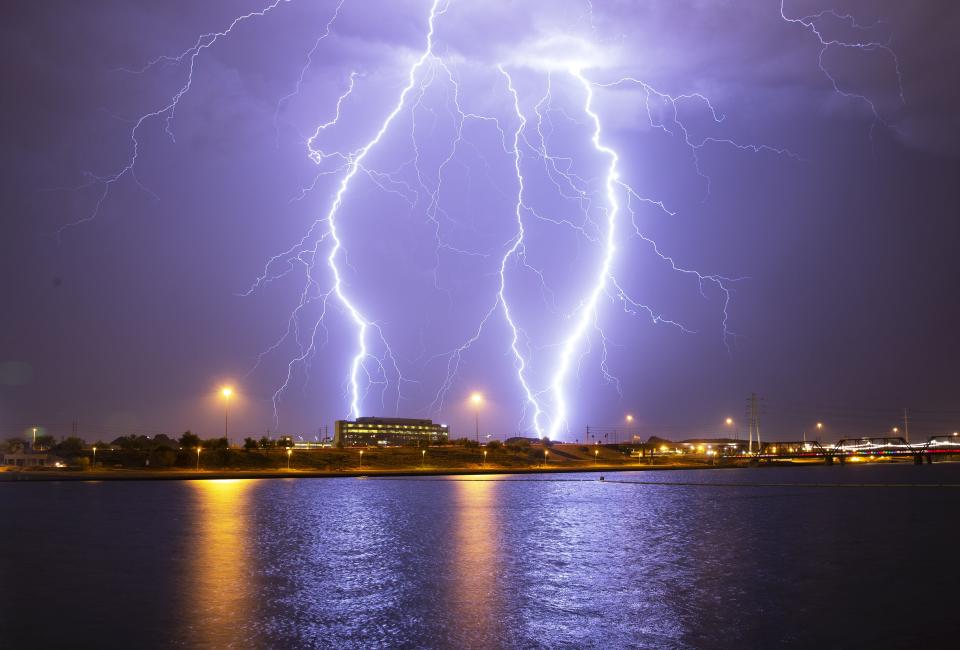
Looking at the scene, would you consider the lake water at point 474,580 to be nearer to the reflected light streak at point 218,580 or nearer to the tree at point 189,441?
the reflected light streak at point 218,580

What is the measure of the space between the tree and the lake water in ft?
232

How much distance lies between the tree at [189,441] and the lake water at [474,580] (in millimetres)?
70612

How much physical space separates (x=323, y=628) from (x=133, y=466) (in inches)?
3217

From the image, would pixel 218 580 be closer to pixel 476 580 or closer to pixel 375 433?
pixel 476 580

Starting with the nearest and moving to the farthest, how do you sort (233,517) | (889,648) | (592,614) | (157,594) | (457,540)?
(889,648) < (592,614) < (157,594) < (457,540) < (233,517)

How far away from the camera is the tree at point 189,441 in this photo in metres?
96.0

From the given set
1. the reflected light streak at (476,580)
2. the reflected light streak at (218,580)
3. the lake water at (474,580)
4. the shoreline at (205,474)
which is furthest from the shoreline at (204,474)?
the reflected light streak at (476,580)

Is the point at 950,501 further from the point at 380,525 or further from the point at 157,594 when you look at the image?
the point at 157,594

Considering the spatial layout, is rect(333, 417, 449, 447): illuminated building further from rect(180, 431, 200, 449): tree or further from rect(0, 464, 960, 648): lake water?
rect(0, 464, 960, 648): lake water

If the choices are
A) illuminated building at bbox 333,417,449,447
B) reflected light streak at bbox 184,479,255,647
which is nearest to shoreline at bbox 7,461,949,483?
reflected light streak at bbox 184,479,255,647

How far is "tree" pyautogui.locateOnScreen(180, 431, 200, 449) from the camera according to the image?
315 ft

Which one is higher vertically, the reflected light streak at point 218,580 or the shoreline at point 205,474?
the reflected light streak at point 218,580

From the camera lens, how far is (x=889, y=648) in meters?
9.38

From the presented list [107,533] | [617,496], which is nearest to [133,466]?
[617,496]
